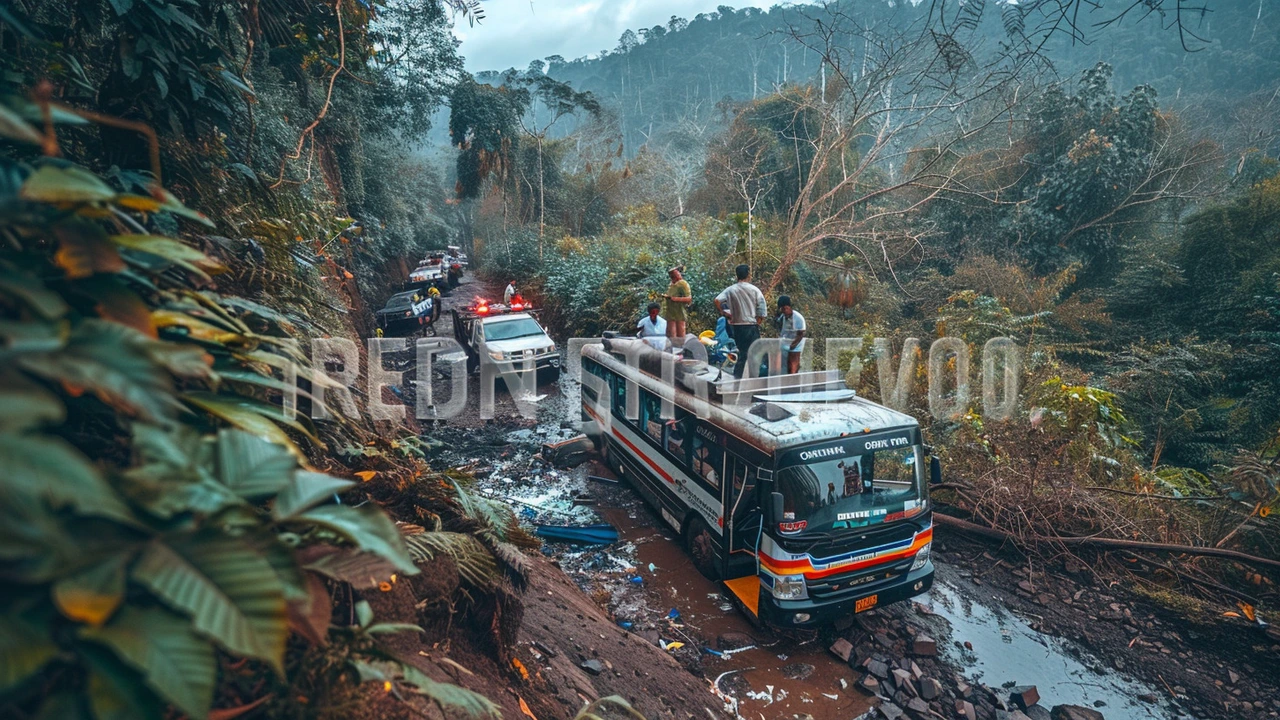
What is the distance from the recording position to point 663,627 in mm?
5617

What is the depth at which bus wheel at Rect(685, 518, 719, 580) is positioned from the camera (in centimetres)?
608

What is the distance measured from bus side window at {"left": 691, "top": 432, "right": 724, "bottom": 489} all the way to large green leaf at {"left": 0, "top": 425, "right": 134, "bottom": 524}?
5.12m

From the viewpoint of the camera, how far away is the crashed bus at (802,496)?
16.5 feet

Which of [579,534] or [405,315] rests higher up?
[405,315]

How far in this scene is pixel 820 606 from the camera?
16.5ft

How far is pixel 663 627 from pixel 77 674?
4982 millimetres

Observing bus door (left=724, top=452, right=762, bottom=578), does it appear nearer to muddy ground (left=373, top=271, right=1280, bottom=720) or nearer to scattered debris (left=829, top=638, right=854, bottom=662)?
muddy ground (left=373, top=271, right=1280, bottom=720)

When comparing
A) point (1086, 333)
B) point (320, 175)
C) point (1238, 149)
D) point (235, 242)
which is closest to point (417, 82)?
point (320, 175)

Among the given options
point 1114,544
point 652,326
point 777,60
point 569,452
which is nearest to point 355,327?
point 569,452

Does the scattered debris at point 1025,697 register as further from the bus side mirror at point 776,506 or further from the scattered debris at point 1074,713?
the bus side mirror at point 776,506

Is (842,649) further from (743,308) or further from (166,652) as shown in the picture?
(166,652)

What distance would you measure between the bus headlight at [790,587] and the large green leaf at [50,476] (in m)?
4.75

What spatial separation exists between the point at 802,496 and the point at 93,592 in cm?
469

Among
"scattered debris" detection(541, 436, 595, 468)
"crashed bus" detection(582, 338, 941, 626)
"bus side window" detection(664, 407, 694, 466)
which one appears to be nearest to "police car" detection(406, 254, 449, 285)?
"scattered debris" detection(541, 436, 595, 468)
